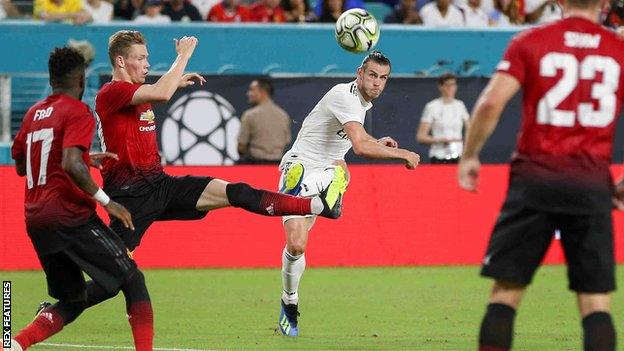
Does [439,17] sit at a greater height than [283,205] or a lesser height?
greater

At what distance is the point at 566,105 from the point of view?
634 cm

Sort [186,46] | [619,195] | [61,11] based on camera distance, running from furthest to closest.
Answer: [61,11], [186,46], [619,195]

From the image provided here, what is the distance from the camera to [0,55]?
58.3ft

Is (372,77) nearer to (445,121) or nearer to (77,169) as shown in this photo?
(77,169)

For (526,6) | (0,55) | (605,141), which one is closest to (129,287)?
(605,141)

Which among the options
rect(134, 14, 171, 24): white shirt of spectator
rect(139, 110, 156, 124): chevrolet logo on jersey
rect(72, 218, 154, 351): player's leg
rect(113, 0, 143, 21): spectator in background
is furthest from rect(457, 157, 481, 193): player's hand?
rect(113, 0, 143, 21): spectator in background

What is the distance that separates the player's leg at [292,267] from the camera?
34.6 feet

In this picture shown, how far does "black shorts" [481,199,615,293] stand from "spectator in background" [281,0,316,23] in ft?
43.3

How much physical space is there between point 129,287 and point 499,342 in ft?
8.24

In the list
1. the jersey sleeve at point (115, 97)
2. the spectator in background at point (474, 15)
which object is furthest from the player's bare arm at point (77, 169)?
the spectator in background at point (474, 15)

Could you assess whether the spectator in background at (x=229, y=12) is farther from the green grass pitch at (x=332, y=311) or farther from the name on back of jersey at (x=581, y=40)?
the name on back of jersey at (x=581, y=40)

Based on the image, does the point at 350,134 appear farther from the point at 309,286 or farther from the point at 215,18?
the point at 215,18

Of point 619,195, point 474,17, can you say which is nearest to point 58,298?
point 619,195

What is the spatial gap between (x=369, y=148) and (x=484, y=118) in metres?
3.75
